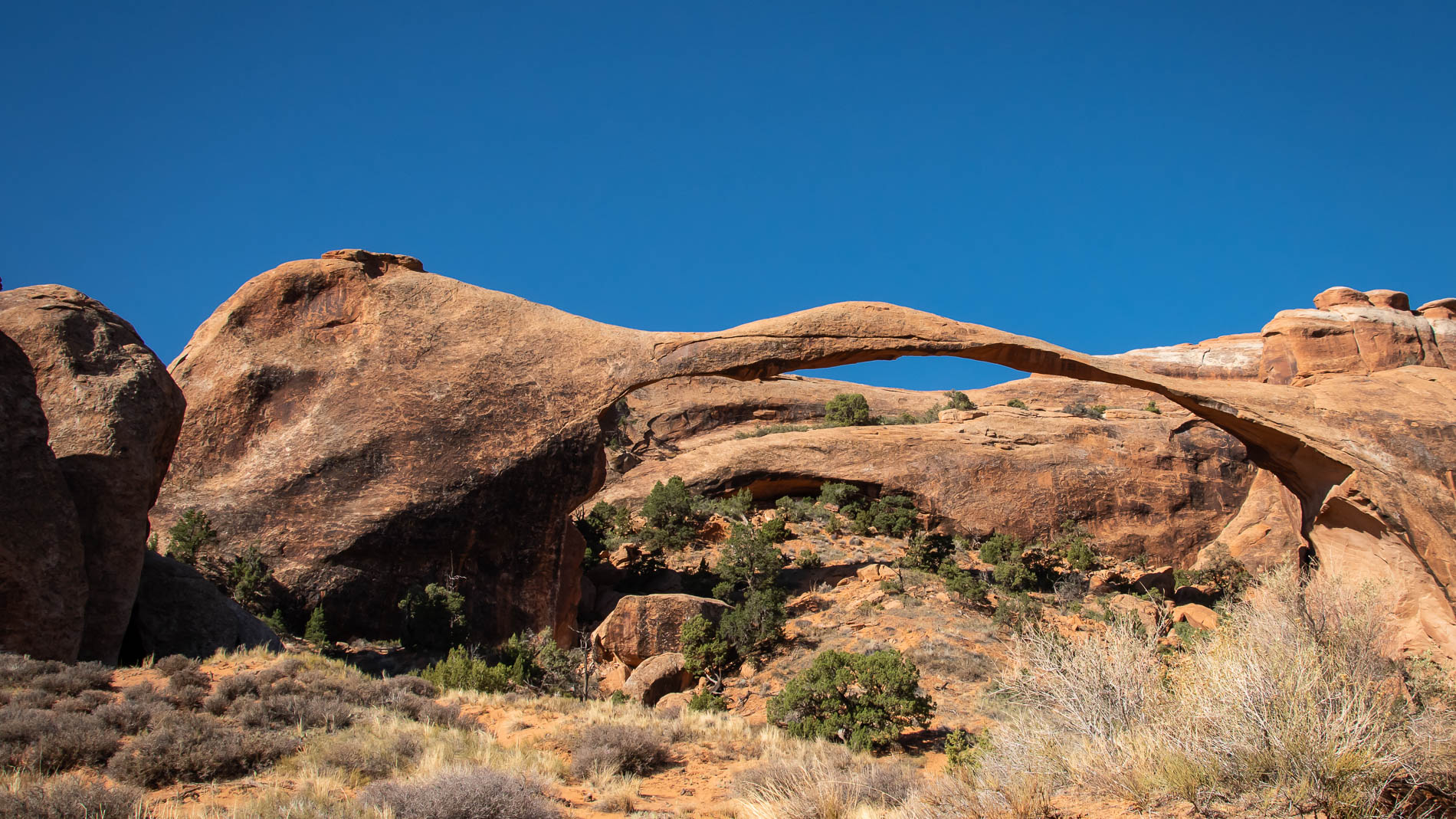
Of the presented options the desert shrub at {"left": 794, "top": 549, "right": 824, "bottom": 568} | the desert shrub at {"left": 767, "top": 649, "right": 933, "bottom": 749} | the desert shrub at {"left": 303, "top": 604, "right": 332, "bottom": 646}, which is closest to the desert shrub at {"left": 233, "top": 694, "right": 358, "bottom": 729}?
the desert shrub at {"left": 303, "top": 604, "right": 332, "bottom": 646}

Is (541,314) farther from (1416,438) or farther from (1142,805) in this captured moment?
(1416,438)

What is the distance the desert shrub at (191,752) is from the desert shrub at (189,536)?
5.02 metres

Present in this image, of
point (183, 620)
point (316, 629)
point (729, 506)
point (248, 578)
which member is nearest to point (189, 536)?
point (248, 578)

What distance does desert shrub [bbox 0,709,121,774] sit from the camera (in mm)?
6309

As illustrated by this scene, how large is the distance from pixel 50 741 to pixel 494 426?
7.26 meters

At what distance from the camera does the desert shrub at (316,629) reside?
38.3 ft

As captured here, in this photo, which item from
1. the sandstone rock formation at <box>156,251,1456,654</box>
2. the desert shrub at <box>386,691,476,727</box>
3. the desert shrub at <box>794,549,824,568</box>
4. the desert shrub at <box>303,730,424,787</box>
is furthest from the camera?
the desert shrub at <box>794,549,824,568</box>

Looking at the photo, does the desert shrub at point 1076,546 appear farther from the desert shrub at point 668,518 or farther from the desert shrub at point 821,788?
the desert shrub at point 821,788

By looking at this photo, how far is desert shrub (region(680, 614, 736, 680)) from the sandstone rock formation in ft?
6.65

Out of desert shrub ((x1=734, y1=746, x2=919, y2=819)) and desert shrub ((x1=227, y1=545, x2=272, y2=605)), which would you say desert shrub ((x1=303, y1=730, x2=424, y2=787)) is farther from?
desert shrub ((x1=227, y1=545, x2=272, y2=605))

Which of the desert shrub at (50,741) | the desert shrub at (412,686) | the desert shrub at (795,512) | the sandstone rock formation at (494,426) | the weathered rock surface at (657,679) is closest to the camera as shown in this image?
the desert shrub at (50,741)

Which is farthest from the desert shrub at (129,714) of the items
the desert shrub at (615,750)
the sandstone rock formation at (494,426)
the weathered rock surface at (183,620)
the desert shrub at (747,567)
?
the desert shrub at (747,567)

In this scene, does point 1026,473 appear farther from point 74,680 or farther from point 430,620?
point 74,680

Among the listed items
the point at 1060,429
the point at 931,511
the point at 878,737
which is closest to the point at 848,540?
the point at 931,511
